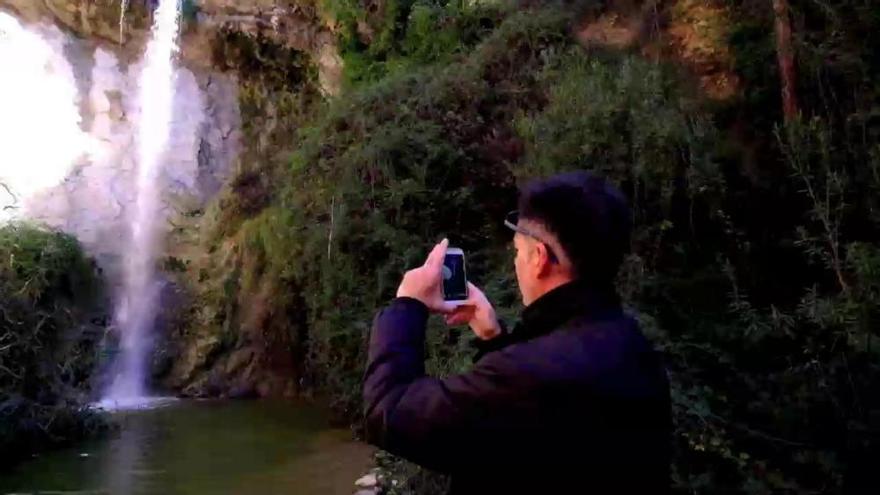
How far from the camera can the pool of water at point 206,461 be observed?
6.66 metres

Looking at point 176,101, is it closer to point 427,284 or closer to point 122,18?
point 122,18

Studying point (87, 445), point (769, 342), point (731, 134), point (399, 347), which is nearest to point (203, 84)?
point (87, 445)

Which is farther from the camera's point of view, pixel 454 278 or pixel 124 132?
pixel 124 132

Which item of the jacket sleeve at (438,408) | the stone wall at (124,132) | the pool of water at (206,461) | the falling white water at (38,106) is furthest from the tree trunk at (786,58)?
the falling white water at (38,106)

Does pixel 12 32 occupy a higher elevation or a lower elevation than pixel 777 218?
higher

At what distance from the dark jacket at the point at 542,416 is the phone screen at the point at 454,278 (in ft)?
0.97

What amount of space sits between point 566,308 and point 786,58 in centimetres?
606

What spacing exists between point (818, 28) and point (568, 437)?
7.20 m

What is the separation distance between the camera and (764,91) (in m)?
7.66

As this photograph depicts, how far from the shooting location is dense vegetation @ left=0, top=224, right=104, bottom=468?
7.82 meters

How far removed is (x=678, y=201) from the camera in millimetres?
6758

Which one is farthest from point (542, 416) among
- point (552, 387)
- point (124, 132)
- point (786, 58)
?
point (124, 132)

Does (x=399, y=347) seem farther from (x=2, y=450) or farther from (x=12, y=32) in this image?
(x=12, y=32)

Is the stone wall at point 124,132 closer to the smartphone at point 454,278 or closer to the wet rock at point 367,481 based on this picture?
the wet rock at point 367,481
